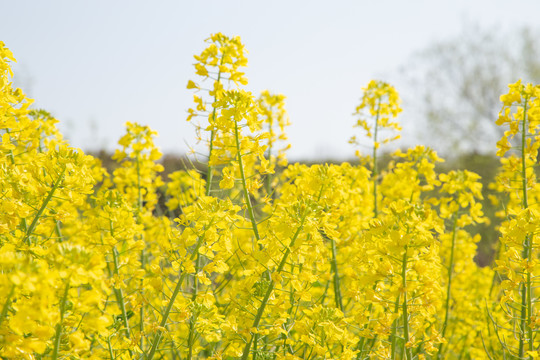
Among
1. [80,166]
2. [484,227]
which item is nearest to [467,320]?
[80,166]

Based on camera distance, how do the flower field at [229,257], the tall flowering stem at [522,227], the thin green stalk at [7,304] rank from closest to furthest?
the thin green stalk at [7,304], the flower field at [229,257], the tall flowering stem at [522,227]

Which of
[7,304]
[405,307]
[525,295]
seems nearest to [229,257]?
[405,307]

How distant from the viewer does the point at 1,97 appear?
2520 millimetres

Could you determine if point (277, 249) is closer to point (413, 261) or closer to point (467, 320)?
point (413, 261)

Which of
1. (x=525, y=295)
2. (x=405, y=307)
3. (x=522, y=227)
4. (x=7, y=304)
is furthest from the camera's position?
(x=525, y=295)

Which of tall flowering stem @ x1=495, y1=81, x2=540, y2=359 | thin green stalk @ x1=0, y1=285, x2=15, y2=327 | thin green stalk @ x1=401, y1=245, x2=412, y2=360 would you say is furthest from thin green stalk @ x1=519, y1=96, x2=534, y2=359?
thin green stalk @ x1=0, y1=285, x2=15, y2=327

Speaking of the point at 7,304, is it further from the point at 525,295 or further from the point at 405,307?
the point at 525,295

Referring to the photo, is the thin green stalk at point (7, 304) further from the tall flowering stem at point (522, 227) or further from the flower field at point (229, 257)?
the tall flowering stem at point (522, 227)

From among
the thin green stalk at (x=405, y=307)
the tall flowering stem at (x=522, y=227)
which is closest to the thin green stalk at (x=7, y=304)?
the thin green stalk at (x=405, y=307)

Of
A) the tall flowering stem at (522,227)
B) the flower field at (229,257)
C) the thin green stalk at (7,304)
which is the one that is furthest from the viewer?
the tall flowering stem at (522,227)

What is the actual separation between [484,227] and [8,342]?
34.3 feet

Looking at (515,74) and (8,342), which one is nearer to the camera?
(8,342)

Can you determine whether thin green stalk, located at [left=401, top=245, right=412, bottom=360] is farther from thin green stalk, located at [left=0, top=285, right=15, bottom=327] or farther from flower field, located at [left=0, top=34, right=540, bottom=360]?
thin green stalk, located at [left=0, top=285, right=15, bottom=327]

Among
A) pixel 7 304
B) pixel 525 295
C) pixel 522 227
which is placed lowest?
pixel 525 295
